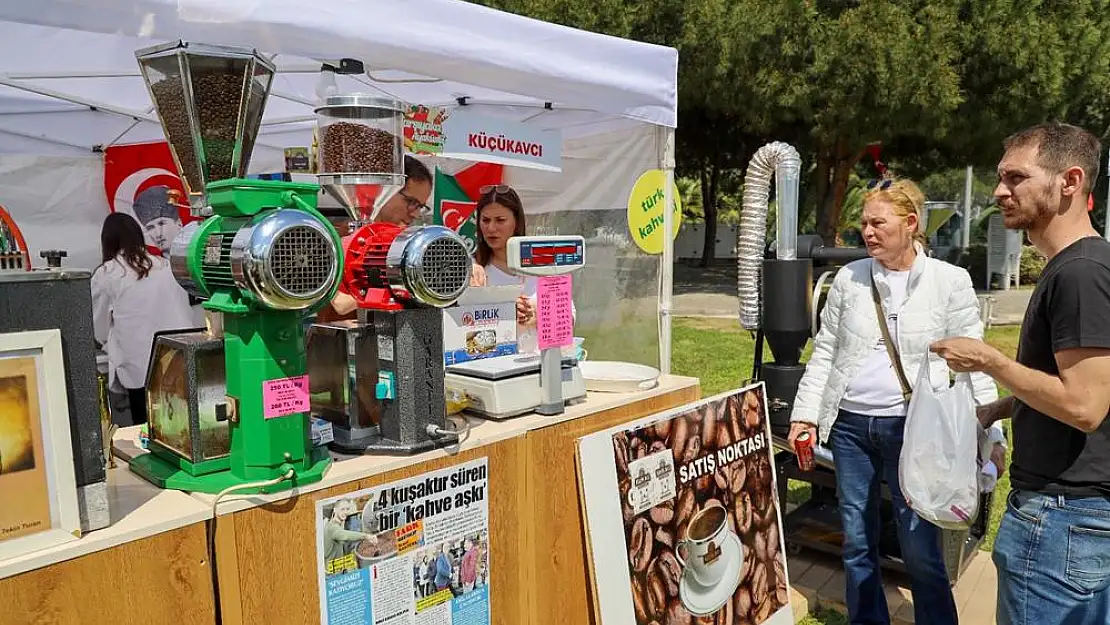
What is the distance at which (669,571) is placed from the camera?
2.20 meters

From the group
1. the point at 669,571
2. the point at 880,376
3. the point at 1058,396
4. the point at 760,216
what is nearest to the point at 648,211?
the point at 760,216

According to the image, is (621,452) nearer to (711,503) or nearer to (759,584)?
(711,503)

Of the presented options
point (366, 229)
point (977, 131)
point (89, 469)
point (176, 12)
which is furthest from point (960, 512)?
point (977, 131)

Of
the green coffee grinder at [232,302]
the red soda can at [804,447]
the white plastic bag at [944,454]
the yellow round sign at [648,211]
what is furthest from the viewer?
the yellow round sign at [648,211]

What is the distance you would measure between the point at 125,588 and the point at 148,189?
4.21m

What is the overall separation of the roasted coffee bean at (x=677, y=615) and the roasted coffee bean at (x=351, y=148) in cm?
147

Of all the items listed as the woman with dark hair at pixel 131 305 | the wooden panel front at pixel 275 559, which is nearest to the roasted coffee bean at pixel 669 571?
the wooden panel front at pixel 275 559

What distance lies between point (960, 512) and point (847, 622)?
1.07 metres

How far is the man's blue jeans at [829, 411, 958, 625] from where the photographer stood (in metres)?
2.48

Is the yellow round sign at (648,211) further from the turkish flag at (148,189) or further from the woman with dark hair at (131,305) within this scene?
the turkish flag at (148,189)

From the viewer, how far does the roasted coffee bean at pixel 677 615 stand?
2180mm

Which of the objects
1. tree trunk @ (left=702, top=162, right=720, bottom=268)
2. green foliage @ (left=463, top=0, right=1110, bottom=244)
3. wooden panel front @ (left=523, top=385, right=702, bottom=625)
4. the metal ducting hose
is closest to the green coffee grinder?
wooden panel front @ (left=523, top=385, right=702, bottom=625)

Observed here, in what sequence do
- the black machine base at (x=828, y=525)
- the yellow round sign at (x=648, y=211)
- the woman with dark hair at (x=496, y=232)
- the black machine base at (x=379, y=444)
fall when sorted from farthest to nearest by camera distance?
the yellow round sign at (x=648, y=211) < the woman with dark hair at (x=496, y=232) < the black machine base at (x=828, y=525) < the black machine base at (x=379, y=444)

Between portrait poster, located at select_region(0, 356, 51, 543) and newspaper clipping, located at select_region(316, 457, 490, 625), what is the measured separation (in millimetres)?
495
